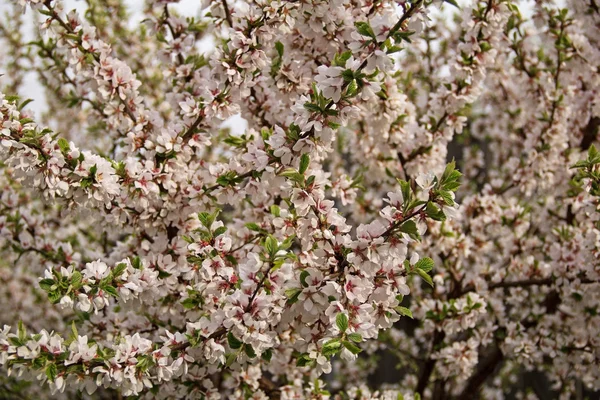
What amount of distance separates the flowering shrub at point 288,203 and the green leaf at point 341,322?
43 millimetres

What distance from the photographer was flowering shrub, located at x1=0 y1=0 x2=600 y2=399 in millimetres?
2332

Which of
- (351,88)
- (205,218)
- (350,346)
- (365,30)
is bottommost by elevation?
(350,346)

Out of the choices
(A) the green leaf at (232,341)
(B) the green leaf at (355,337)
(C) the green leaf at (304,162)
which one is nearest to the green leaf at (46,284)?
(A) the green leaf at (232,341)

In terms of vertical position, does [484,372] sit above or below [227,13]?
below

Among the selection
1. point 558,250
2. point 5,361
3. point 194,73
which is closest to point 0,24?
point 194,73

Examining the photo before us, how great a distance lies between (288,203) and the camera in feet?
9.02

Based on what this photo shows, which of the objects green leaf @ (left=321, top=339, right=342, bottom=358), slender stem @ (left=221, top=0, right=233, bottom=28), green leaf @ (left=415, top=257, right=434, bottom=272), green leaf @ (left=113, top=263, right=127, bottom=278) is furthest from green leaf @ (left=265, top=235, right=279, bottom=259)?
slender stem @ (left=221, top=0, right=233, bottom=28)

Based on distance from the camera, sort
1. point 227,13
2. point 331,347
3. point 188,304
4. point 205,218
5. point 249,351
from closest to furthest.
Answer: point 331,347
point 249,351
point 205,218
point 188,304
point 227,13

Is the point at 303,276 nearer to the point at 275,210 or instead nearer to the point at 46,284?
the point at 275,210

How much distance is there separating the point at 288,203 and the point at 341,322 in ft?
2.55

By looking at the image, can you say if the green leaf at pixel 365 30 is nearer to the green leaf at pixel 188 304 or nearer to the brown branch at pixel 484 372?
the green leaf at pixel 188 304

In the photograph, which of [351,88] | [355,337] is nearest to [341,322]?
[355,337]

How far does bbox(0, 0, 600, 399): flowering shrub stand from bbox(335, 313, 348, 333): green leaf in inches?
1.7

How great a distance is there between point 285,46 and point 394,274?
1.69 metres
